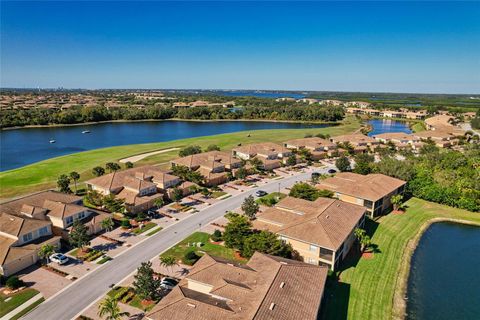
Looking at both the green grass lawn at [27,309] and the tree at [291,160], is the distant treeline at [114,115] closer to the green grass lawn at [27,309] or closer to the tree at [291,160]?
the tree at [291,160]

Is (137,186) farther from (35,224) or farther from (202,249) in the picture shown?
(202,249)

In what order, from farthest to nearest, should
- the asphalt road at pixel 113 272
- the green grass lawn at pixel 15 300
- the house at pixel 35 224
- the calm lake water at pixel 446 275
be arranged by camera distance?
1. the house at pixel 35 224
2. the calm lake water at pixel 446 275
3. the asphalt road at pixel 113 272
4. the green grass lawn at pixel 15 300

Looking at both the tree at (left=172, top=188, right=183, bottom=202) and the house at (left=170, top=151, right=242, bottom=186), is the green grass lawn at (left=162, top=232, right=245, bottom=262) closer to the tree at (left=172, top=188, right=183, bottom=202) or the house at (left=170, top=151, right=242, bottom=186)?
the tree at (left=172, top=188, right=183, bottom=202)

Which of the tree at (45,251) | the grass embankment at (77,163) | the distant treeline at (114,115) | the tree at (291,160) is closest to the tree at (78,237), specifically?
the tree at (45,251)

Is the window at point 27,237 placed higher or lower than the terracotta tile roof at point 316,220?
lower

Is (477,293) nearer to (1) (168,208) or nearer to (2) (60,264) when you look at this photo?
(1) (168,208)

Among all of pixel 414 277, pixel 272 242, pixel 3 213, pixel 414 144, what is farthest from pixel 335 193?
pixel 414 144

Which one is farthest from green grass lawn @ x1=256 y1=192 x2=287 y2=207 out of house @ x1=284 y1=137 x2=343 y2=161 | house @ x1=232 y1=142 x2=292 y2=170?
house @ x1=284 y1=137 x2=343 y2=161
